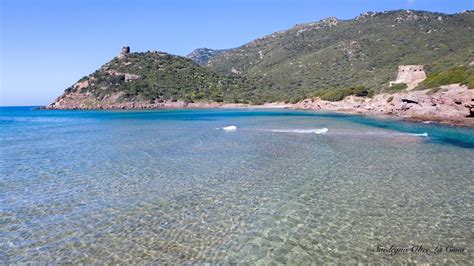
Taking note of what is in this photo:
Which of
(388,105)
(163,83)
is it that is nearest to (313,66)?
(163,83)

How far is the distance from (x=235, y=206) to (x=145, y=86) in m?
119

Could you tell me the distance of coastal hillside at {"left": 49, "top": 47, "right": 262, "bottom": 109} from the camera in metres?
120

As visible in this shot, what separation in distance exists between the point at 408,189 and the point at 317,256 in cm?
741

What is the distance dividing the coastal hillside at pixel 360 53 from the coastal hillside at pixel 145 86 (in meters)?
16.6

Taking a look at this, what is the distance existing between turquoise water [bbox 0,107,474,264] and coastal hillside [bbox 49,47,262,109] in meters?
99.2

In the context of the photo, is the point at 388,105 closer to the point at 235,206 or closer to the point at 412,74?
the point at 412,74

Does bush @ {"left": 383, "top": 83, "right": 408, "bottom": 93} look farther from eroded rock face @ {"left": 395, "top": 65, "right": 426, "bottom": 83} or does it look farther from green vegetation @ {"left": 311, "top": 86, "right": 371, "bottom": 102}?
green vegetation @ {"left": 311, "top": 86, "right": 371, "bottom": 102}

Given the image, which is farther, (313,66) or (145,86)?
(313,66)

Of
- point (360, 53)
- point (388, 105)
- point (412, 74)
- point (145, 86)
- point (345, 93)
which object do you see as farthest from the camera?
point (360, 53)

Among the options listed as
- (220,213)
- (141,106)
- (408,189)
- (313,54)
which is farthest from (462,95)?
(313,54)

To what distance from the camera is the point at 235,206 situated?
12.0 m

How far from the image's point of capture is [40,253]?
8.43m

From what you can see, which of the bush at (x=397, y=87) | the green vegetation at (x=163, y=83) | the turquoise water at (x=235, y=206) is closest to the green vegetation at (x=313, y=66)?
the green vegetation at (x=163, y=83)

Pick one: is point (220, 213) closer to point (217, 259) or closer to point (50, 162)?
point (217, 259)
